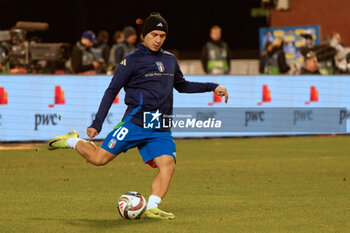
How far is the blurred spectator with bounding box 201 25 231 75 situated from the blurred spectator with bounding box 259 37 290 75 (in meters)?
1.23

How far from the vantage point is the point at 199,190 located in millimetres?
10977

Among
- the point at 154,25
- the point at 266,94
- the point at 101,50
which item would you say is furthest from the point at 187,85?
the point at 101,50

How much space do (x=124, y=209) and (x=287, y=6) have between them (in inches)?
677

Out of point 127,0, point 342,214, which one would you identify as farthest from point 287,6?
point 127,0

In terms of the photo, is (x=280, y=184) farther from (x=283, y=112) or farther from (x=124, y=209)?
(x=283, y=112)

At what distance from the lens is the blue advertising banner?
1738 cm

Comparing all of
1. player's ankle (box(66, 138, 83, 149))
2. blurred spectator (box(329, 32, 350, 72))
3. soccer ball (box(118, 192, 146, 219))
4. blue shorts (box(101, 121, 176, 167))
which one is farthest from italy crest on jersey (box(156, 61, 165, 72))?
blurred spectator (box(329, 32, 350, 72))

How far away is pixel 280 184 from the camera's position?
11594mm

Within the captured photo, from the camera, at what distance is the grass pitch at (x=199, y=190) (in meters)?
8.45

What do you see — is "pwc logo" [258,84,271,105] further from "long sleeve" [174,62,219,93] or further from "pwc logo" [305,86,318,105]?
"long sleeve" [174,62,219,93]

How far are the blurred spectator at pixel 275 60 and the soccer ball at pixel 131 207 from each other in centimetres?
1318

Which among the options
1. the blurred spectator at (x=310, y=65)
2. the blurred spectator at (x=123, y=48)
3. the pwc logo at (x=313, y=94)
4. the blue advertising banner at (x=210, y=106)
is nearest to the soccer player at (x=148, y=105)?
the blue advertising banner at (x=210, y=106)

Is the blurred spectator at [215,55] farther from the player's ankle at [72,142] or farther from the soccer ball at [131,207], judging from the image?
the soccer ball at [131,207]

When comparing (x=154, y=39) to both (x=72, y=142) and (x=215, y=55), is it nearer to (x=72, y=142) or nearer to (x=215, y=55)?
(x=72, y=142)
